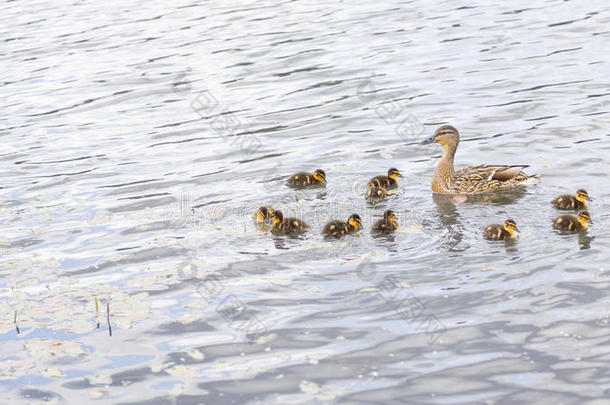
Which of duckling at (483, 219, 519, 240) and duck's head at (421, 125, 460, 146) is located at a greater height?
duck's head at (421, 125, 460, 146)

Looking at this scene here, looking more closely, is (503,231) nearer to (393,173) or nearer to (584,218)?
(584,218)

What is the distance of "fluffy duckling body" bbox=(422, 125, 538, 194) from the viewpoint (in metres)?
11.0

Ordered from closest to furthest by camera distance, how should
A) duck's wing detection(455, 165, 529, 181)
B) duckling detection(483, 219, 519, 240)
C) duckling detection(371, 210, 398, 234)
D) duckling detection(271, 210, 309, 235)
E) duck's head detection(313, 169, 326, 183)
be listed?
duckling detection(483, 219, 519, 240)
duckling detection(371, 210, 398, 234)
duckling detection(271, 210, 309, 235)
duck's wing detection(455, 165, 529, 181)
duck's head detection(313, 169, 326, 183)

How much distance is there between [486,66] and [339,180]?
20.3 feet

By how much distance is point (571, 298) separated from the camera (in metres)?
7.63

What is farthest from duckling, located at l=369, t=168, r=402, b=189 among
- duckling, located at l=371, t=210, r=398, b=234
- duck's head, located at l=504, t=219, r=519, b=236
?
duck's head, located at l=504, t=219, r=519, b=236

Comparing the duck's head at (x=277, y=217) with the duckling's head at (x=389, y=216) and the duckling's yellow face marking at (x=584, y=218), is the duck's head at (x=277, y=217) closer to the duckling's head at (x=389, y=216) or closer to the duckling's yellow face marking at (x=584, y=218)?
the duckling's head at (x=389, y=216)

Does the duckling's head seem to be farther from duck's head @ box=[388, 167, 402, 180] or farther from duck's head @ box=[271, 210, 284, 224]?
duck's head @ box=[388, 167, 402, 180]

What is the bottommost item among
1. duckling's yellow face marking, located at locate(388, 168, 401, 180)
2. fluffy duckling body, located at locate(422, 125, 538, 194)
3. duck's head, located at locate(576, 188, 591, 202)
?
fluffy duckling body, located at locate(422, 125, 538, 194)

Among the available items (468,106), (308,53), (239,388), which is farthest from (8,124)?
(239,388)

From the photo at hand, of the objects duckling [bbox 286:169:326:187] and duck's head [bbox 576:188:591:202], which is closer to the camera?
duck's head [bbox 576:188:591:202]

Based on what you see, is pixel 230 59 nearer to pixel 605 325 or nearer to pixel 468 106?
pixel 468 106

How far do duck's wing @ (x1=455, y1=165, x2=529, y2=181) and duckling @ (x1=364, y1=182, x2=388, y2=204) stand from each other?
102 centimetres

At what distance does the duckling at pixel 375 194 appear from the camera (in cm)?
1082
